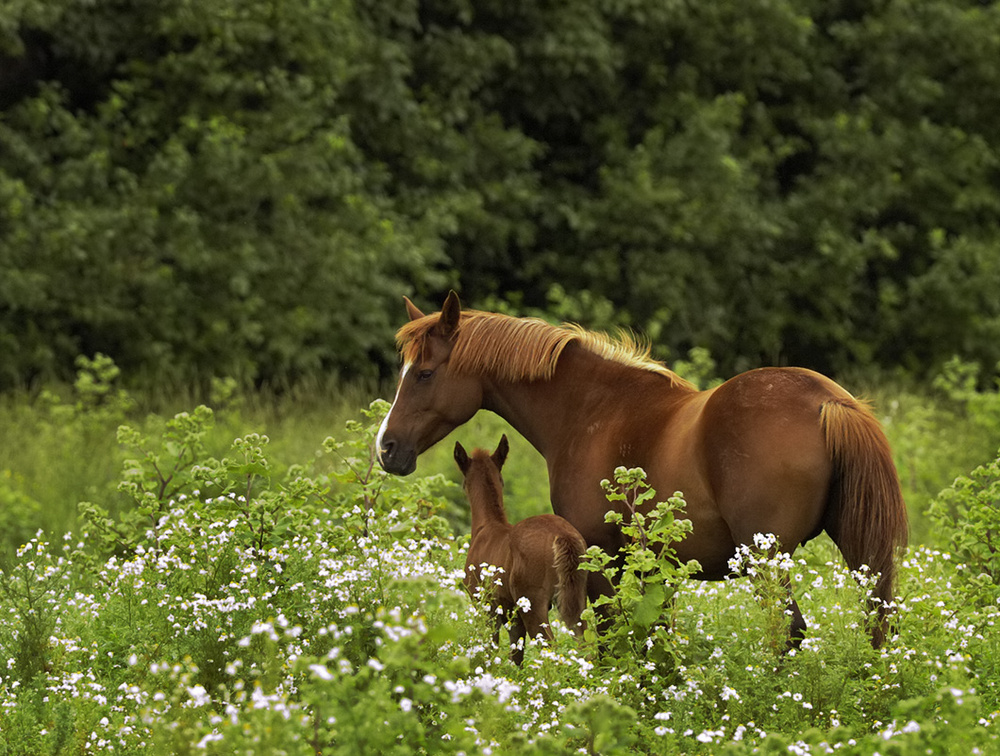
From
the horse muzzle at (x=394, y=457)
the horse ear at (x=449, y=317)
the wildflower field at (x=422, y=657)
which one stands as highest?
the horse ear at (x=449, y=317)

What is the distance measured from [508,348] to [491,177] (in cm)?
1283

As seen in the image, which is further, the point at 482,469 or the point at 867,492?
the point at 482,469

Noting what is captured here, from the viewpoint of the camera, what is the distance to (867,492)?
4980mm

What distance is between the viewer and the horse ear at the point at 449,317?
582cm

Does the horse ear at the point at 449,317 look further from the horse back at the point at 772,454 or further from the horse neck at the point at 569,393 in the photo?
the horse back at the point at 772,454

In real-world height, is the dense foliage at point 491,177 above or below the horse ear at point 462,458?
above

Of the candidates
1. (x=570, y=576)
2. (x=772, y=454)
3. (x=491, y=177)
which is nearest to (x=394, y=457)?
(x=570, y=576)

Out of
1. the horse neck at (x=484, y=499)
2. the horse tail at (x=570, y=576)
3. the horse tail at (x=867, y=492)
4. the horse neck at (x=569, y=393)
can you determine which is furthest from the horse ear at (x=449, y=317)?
the horse tail at (x=867, y=492)

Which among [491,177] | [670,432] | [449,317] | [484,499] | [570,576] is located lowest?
[570,576]

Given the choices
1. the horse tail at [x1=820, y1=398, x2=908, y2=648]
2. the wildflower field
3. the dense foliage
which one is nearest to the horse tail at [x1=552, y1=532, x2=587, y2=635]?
the wildflower field

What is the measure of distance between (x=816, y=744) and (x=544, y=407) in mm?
2631

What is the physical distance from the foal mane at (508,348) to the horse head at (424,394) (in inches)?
0.6

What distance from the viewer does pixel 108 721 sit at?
15.2 ft

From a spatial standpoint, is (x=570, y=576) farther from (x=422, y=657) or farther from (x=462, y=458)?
(x=422, y=657)
